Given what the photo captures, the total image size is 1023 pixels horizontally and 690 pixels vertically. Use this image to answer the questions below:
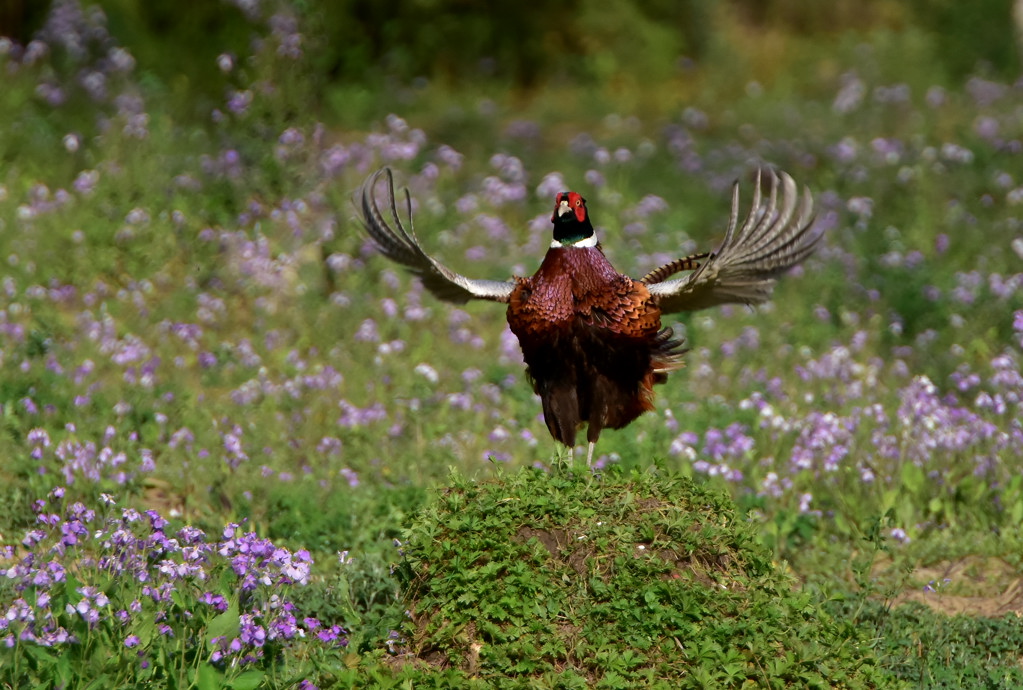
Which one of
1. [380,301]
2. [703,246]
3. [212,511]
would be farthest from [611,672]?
[703,246]

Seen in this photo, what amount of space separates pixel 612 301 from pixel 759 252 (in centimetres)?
65

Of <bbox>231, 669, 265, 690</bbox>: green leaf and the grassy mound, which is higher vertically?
the grassy mound

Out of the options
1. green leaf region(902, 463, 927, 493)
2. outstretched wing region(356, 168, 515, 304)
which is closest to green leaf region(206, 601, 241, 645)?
outstretched wing region(356, 168, 515, 304)

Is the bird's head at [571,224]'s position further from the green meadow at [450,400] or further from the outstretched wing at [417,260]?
the green meadow at [450,400]

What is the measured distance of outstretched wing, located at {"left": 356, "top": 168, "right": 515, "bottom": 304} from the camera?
222 inches

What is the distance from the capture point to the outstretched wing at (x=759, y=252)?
520 cm

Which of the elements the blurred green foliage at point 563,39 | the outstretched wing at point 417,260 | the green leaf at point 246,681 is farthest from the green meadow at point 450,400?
the outstretched wing at point 417,260

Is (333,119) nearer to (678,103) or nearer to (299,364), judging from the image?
(678,103)

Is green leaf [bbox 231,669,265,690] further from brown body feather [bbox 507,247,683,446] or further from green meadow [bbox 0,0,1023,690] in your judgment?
brown body feather [bbox 507,247,683,446]

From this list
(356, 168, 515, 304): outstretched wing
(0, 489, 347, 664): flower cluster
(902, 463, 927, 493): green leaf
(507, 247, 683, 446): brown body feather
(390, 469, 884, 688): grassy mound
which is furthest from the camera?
(902, 463, 927, 493): green leaf

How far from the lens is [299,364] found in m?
7.52

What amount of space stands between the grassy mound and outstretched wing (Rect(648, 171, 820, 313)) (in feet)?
3.46

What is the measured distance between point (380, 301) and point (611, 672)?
16.8 feet

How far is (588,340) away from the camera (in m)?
5.20
